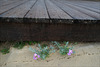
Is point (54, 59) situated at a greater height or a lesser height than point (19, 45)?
lesser

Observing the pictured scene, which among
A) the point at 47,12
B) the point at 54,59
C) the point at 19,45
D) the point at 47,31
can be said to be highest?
the point at 47,12

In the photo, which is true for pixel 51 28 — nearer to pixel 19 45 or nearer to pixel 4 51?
pixel 19 45

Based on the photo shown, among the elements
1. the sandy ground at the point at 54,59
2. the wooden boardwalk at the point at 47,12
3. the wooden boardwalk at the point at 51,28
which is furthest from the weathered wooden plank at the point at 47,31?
the sandy ground at the point at 54,59

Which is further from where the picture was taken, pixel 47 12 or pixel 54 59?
pixel 47 12

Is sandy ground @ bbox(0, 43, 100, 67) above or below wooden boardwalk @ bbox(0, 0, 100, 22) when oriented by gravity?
below

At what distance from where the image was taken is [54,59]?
119 centimetres

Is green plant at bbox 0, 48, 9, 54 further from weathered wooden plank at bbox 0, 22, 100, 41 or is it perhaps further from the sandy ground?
weathered wooden plank at bbox 0, 22, 100, 41

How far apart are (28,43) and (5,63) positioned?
1.54 ft

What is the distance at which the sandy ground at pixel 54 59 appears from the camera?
114cm

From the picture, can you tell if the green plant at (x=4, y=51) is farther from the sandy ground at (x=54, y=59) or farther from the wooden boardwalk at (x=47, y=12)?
the wooden boardwalk at (x=47, y=12)

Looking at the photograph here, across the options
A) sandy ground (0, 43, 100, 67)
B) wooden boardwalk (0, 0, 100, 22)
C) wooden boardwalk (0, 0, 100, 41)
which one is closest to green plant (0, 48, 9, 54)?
sandy ground (0, 43, 100, 67)

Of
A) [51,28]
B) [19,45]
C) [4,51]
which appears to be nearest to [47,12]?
[51,28]

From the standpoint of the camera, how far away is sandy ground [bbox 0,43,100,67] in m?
1.14

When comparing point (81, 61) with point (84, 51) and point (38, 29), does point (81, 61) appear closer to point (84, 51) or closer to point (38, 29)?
point (84, 51)
